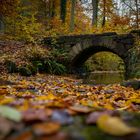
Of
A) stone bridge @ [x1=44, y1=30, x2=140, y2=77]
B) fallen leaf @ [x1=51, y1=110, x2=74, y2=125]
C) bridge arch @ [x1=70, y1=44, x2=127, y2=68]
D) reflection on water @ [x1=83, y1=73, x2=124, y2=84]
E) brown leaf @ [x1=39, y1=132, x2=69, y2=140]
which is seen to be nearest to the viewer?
brown leaf @ [x1=39, y1=132, x2=69, y2=140]

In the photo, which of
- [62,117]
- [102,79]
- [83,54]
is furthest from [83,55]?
[62,117]

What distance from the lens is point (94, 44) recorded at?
59.5 feet

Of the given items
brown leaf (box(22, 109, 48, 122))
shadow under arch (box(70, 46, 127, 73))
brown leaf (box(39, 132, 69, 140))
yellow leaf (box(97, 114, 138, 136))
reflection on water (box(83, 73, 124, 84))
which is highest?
shadow under arch (box(70, 46, 127, 73))

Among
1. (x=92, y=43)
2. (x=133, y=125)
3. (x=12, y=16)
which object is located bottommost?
(x=133, y=125)

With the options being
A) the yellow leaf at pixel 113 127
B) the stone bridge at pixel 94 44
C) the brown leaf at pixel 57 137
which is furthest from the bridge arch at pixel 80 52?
the brown leaf at pixel 57 137

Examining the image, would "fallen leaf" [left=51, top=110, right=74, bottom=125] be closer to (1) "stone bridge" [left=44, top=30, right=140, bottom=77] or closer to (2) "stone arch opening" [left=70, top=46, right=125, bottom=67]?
(1) "stone bridge" [left=44, top=30, right=140, bottom=77]

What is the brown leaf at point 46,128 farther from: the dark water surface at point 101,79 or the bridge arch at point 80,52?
the bridge arch at point 80,52

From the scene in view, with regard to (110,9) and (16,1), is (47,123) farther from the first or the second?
(110,9)

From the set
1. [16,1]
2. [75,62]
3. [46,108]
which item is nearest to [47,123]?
[46,108]

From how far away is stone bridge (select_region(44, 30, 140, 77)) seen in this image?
17.3 metres

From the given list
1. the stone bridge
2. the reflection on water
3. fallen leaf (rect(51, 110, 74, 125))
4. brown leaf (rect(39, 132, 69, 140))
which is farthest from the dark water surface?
brown leaf (rect(39, 132, 69, 140))

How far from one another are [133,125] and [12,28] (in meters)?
20.9

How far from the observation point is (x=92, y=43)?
1819 centimetres

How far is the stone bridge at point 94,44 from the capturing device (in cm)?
1728
